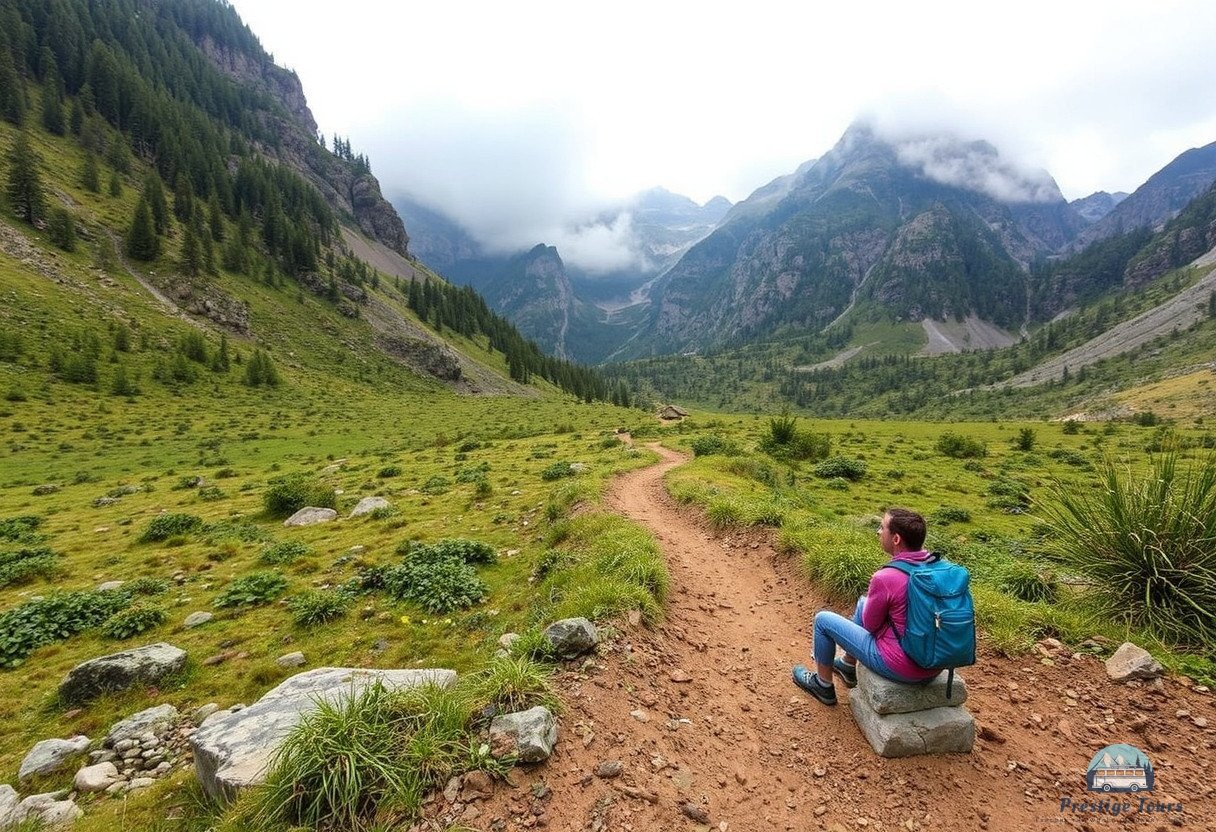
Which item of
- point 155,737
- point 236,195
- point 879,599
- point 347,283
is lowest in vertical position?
point 155,737

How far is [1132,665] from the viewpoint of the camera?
6.57m

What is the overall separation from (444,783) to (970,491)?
28.5 metres

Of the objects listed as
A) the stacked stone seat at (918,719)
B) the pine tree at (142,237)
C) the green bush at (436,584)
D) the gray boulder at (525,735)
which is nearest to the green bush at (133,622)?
the green bush at (436,584)

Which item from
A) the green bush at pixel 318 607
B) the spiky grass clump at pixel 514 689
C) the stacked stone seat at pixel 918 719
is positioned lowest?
the green bush at pixel 318 607

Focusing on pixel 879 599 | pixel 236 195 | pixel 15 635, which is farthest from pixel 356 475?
pixel 236 195

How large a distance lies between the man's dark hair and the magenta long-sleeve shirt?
12 centimetres

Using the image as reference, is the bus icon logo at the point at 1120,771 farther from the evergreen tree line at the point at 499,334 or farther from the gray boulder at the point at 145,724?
the evergreen tree line at the point at 499,334

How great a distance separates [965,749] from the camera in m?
5.89

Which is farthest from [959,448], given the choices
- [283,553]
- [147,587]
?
[147,587]

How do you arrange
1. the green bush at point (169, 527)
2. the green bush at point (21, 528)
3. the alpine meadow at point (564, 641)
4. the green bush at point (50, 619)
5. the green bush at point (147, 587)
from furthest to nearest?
the green bush at point (21, 528) → the green bush at point (169, 527) → the green bush at point (147, 587) → the green bush at point (50, 619) → the alpine meadow at point (564, 641)

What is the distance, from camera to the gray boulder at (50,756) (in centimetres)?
618

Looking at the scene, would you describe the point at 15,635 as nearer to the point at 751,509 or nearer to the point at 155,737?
the point at 155,737

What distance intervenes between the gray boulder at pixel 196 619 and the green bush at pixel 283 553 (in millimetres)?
2926

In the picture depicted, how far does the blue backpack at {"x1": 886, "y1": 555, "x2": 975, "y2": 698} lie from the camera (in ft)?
17.7
